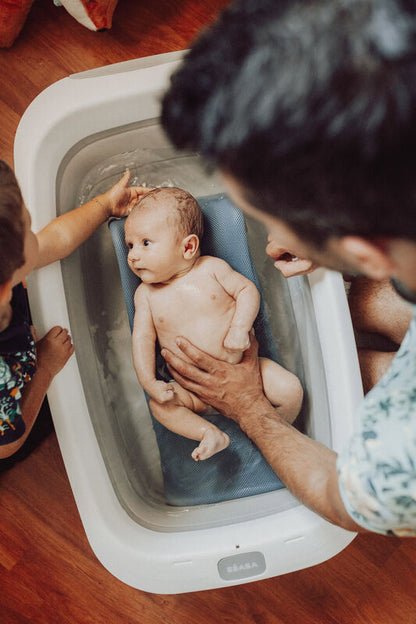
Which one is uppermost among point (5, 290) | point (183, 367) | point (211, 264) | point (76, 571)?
point (5, 290)

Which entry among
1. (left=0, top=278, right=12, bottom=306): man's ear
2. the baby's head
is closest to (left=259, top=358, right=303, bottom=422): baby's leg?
the baby's head

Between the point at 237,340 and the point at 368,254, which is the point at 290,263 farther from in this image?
the point at 368,254

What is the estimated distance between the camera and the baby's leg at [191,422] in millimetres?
1063

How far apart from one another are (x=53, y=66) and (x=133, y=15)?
258mm

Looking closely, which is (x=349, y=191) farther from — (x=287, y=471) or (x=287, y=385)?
(x=287, y=385)

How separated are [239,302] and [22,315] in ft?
1.50

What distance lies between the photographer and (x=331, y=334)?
3.59 feet

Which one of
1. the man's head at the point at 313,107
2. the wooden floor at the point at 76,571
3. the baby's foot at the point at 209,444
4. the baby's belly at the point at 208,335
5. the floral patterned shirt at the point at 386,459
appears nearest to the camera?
the man's head at the point at 313,107

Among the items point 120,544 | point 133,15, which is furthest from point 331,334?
point 133,15

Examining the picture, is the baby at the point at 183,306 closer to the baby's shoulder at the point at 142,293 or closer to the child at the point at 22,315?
the baby's shoulder at the point at 142,293

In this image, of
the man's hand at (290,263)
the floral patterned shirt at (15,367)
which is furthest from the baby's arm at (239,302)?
the floral patterned shirt at (15,367)

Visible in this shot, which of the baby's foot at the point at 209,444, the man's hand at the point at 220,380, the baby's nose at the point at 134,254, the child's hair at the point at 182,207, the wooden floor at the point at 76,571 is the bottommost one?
the wooden floor at the point at 76,571

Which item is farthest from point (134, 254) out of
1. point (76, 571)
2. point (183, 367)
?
point (76, 571)

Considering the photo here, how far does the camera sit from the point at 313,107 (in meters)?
0.39
